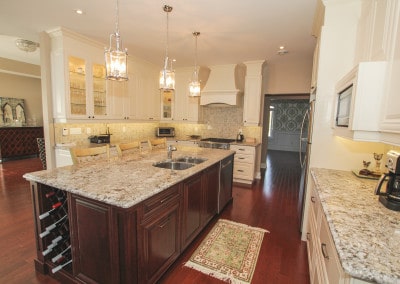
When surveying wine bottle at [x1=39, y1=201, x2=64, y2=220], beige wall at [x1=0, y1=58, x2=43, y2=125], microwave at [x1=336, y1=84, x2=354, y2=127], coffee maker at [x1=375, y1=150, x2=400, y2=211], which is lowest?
wine bottle at [x1=39, y1=201, x2=64, y2=220]

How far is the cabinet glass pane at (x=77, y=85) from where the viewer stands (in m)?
3.33

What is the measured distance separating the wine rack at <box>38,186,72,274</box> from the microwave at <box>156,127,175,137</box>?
12.1ft

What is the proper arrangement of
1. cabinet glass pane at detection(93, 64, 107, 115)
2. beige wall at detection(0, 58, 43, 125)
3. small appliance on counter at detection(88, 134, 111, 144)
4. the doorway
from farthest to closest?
the doorway, beige wall at detection(0, 58, 43, 125), small appliance on counter at detection(88, 134, 111, 144), cabinet glass pane at detection(93, 64, 107, 115)

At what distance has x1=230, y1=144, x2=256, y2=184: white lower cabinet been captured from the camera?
4371mm

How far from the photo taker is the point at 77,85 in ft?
11.3

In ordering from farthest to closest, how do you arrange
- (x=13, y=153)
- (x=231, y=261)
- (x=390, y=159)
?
(x=13, y=153) < (x=231, y=261) < (x=390, y=159)

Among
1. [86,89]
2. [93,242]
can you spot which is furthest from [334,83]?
[86,89]

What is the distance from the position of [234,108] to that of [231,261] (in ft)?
12.4

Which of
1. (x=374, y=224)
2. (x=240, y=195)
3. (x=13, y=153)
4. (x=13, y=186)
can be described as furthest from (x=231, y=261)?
(x=13, y=153)

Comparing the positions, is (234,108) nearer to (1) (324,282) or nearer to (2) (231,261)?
(2) (231,261)

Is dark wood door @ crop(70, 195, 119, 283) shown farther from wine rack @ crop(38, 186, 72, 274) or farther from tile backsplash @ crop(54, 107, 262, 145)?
tile backsplash @ crop(54, 107, 262, 145)

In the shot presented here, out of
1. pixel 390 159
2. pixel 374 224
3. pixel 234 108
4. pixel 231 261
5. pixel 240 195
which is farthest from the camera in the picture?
pixel 234 108

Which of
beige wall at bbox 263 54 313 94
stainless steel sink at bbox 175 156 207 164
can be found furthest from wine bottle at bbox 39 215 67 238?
beige wall at bbox 263 54 313 94

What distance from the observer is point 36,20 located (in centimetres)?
280
